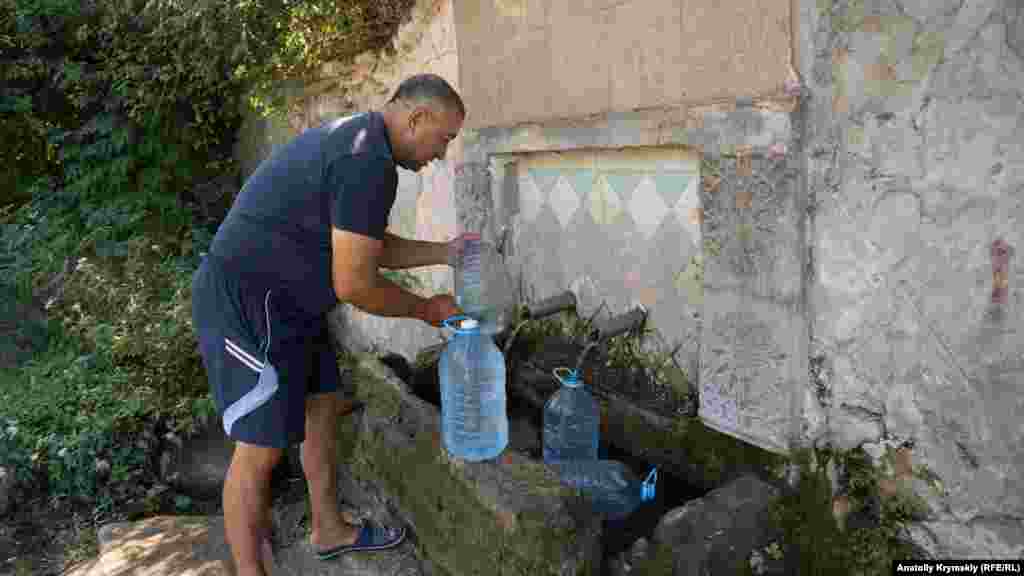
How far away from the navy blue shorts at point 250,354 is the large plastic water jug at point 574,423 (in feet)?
3.24

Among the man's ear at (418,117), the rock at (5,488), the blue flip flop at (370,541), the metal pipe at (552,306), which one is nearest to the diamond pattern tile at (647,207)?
the metal pipe at (552,306)

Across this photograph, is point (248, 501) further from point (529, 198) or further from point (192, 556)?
Result: point (529, 198)

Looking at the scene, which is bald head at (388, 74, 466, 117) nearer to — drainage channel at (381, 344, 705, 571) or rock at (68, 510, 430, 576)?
drainage channel at (381, 344, 705, 571)

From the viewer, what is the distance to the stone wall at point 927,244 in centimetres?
161

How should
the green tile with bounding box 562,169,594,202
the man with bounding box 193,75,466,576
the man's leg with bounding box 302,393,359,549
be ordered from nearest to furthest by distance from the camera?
the man with bounding box 193,75,466,576
the man's leg with bounding box 302,393,359,549
the green tile with bounding box 562,169,594,202

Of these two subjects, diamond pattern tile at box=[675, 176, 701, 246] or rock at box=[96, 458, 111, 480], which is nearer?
diamond pattern tile at box=[675, 176, 701, 246]

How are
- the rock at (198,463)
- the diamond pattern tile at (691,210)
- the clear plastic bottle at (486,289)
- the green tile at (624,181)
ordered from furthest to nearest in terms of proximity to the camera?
the rock at (198,463) → the clear plastic bottle at (486,289) → the green tile at (624,181) → the diamond pattern tile at (691,210)

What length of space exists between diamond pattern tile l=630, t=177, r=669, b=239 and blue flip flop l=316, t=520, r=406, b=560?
153 cm

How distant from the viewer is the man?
2143mm

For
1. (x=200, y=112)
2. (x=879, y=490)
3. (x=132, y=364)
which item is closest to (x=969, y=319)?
(x=879, y=490)

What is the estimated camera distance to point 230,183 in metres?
7.46

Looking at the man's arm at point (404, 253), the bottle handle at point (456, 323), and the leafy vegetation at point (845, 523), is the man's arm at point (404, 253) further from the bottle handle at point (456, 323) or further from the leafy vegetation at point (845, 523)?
the leafy vegetation at point (845, 523)

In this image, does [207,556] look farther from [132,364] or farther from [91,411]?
[132,364]

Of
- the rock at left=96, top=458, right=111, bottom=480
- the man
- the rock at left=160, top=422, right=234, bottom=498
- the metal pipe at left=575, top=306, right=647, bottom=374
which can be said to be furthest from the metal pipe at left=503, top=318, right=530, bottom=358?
the rock at left=96, top=458, right=111, bottom=480
